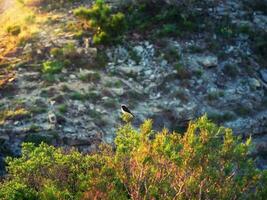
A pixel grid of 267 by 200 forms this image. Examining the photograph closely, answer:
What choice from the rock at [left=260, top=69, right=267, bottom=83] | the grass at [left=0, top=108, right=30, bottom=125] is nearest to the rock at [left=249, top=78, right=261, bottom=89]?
the rock at [left=260, top=69, right=267, bottom=83]

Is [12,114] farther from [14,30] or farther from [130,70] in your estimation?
[14,30]

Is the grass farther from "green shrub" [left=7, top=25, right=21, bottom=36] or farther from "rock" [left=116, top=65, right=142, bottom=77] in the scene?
"green shrub" [left=7, top=25, right=21, bottom=36]

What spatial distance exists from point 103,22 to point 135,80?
261 cm

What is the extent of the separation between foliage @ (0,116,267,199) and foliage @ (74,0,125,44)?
8598 millimetres

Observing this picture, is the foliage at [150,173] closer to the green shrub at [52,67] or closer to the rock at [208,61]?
the green shrub at [52,67]

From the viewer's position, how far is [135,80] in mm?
18125

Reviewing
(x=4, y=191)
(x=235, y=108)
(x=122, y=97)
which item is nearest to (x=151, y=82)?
(x=122, y=97)

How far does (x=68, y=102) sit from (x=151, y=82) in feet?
9.76

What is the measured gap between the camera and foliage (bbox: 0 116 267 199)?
9766mm

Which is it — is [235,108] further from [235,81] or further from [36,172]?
[36,172]

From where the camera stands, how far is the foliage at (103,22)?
62.8 ft

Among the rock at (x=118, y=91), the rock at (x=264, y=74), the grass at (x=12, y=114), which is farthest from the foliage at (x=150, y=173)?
the rock at (x=264, y=74)

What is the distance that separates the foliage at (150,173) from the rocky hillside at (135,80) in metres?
4.51

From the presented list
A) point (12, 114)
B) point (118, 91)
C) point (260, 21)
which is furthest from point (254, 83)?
point (12, 114)
